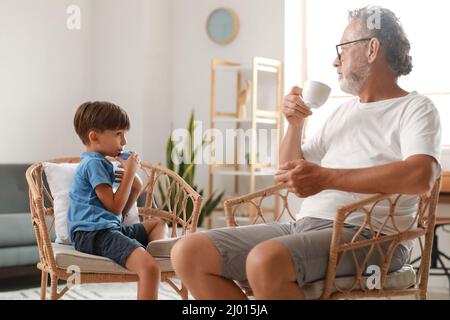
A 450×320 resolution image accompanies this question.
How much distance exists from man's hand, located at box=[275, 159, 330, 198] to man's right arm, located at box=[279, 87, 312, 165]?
36cm

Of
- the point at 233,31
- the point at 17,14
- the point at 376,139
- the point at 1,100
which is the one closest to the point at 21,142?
the point at 1,100

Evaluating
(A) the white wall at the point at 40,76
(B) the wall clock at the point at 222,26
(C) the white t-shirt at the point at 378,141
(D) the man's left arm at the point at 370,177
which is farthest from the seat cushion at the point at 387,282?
(A) the white wall at the point at 40,76

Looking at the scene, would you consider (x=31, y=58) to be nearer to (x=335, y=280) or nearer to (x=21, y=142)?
(x=21, y=142)

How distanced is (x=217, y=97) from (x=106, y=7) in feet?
3.70

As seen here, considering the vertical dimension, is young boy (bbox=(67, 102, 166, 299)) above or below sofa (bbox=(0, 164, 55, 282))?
above

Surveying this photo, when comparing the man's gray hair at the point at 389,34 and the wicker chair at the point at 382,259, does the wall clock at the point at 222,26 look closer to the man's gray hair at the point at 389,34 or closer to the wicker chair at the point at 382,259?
the man's gray hair at the point at 389,34

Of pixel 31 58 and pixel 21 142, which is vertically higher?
pixel 31 58

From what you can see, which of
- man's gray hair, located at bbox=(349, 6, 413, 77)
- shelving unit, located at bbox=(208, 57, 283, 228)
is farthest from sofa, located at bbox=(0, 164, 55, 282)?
man's gray hair, located at bbox=(349, 6, 413, 77)

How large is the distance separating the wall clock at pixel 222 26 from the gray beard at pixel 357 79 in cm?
289

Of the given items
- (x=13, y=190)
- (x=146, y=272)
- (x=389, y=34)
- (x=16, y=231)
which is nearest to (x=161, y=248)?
(x=146, y=272)

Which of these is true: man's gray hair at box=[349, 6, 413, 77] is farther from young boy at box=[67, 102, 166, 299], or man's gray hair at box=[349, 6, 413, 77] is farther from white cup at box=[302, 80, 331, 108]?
young boy at box=[67, 102, 166, 299]

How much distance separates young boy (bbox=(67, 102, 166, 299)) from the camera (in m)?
2.34

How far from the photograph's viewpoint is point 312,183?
1832 millimetres
